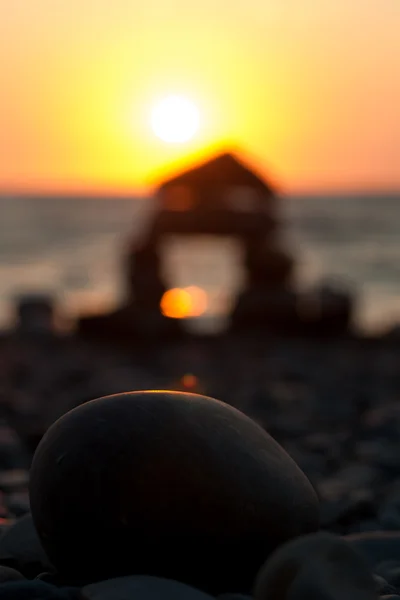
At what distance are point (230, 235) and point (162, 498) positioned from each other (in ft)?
32.5

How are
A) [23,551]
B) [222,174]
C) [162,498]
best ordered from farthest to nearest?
1. [222,174]
2. [23,551]
3. [162,498]

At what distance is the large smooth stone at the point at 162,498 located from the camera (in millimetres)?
2287

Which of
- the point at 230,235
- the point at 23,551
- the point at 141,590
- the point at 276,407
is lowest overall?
the point at 276,407

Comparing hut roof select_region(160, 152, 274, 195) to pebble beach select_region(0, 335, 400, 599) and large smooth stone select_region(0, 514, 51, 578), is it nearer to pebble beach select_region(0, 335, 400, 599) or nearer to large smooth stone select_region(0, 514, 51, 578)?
pebble beach select_region(0, 335, 400, 599)

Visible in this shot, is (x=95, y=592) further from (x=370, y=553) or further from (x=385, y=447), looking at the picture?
(x=385, y=447)

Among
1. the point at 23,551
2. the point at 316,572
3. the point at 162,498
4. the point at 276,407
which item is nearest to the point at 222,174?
the point at 276,407

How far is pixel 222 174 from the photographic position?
11.9 m

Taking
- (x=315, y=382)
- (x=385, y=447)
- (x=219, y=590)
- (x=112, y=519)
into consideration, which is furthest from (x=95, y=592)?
(x=315, y=382)

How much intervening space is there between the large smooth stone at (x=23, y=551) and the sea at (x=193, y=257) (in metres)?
9.56

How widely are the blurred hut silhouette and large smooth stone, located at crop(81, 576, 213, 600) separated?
9422mm

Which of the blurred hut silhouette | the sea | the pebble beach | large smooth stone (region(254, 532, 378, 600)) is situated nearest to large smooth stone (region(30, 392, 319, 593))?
the pebble beach

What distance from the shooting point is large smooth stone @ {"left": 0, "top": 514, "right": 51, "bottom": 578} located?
259 centimetres

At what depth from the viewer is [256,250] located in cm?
1214

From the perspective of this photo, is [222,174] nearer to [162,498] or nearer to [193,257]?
[162,498]
